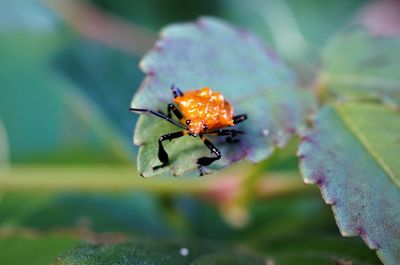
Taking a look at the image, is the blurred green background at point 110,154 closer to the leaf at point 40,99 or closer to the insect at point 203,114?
the leaf at point 40,99

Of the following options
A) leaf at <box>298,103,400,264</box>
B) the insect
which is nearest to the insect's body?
the insect

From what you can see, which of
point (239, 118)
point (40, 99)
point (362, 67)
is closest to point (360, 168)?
point (239, 118)

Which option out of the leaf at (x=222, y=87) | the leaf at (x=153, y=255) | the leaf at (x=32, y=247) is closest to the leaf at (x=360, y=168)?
the leaf at (x=222, y=87)

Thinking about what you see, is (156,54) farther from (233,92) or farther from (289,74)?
(289,74)

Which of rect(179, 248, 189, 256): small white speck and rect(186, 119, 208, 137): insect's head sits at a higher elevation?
rect(186, 119, 208, 137): insect's head

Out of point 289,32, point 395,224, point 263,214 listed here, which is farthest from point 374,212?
point 289,32

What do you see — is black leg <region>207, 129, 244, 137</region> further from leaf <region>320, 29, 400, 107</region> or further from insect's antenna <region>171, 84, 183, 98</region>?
leaf <region>320, 29, 400, 107</region>
